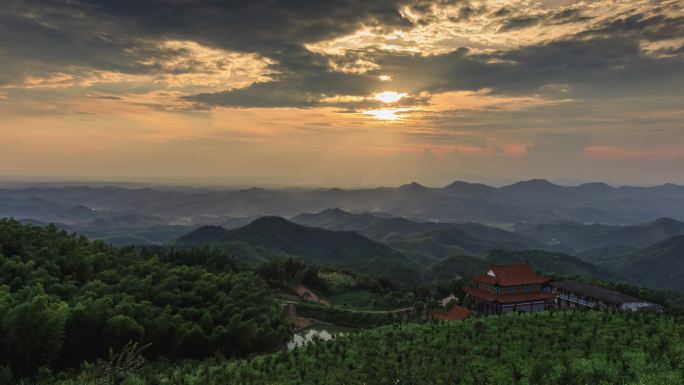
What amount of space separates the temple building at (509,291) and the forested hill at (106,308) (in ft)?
78.6

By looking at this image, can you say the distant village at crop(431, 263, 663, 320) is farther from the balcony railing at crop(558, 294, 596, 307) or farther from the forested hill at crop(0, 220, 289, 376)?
the forested hill at crop(0, 220, 289, 376)

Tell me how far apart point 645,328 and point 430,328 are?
1174 centimetres

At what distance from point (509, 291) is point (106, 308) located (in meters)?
40.3

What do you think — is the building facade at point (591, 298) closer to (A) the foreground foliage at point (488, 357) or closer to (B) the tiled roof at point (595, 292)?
(B) the tiled roof at point (595, 292)

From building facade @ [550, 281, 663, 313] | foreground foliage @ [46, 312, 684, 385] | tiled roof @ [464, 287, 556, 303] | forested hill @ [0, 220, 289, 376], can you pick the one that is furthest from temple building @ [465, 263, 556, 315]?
forested hill @ [0, 220, 289, 376]

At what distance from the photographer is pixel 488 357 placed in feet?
66.6

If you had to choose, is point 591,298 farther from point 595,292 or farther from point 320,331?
point 320,331

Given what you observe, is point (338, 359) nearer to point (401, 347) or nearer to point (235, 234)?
point (401, 347)

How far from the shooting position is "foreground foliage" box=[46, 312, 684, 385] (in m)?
16.3

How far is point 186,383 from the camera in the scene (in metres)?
19.2

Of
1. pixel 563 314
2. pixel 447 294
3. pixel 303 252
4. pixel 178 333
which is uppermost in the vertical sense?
pixel 563 314

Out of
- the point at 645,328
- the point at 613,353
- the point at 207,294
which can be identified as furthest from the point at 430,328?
the point at 207,294

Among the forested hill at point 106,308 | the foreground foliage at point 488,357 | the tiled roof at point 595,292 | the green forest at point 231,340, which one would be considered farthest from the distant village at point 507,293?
the forested hill at point 106,308

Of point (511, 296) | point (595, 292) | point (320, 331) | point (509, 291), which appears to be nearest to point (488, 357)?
point (511, 296)
